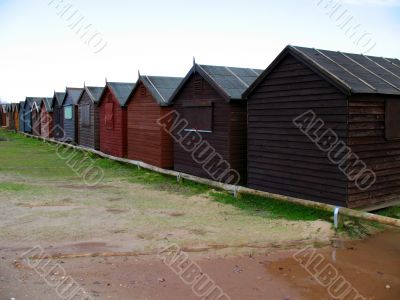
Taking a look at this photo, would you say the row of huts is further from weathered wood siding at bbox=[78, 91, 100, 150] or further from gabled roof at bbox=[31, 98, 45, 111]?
gabled roof at bbox=[31, 98, 45, 111]

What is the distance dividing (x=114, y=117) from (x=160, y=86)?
204 inches

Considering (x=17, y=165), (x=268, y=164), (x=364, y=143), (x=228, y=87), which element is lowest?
(x=17, y=165)

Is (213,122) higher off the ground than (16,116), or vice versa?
(213,122)

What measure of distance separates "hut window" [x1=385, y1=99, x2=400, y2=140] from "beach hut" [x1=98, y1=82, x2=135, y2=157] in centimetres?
1366

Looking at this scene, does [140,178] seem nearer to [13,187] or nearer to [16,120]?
[13,187]

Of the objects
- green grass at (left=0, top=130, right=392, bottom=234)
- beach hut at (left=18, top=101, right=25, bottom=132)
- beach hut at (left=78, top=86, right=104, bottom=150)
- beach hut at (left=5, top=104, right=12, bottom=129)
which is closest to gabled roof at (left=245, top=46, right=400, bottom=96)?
green grass at (left=0, top=130, right=392, bottom=234)

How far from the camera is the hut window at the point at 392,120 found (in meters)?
11.5

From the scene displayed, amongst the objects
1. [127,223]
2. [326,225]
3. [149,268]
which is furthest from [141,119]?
[149,268]

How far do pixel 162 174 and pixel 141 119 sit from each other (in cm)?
385

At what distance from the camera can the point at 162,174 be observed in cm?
1809

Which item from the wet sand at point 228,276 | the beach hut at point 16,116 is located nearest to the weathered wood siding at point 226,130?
the wet sand at point 228,276

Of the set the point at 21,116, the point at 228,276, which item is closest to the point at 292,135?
the point at 228,276

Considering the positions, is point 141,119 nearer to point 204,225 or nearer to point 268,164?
point 268,164

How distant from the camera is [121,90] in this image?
2392cm
